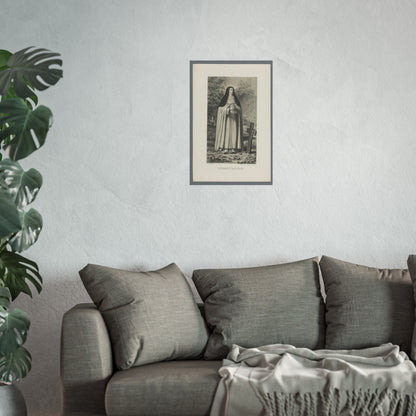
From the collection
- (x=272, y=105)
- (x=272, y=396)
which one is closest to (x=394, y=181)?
(x=272, y=105)

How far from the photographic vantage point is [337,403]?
2365 millimetres

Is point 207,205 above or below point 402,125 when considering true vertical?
below

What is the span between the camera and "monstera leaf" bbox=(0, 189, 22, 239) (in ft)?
7.78

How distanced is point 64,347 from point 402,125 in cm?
231

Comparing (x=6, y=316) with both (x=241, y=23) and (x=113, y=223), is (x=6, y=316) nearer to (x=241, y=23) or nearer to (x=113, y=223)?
(x=113, y=223)

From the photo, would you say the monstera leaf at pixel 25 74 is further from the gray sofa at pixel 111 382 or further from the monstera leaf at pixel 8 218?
the gray sofa at pixel 111 382

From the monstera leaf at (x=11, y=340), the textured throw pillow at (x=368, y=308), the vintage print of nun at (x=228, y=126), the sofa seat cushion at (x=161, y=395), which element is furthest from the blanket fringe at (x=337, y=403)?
the vintage print of nun at (x=228, y=126)

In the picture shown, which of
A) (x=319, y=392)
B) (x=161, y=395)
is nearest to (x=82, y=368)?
(x=161, y=395)

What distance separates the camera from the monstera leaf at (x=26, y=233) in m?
2.69

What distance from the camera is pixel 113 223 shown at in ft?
11.3

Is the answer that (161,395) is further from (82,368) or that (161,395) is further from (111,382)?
(82,368)

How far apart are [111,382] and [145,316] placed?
1.28ft

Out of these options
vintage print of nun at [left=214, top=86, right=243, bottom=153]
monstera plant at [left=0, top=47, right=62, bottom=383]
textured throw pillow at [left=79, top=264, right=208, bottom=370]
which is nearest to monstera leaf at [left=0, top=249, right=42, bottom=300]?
monstera plant at [left=0, top=47, right=62, bottom=383]

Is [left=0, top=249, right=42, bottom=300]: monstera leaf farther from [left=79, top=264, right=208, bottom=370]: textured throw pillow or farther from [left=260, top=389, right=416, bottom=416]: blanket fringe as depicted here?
[left=260, top=389, right=416, bottom=416]: blanket fringe
